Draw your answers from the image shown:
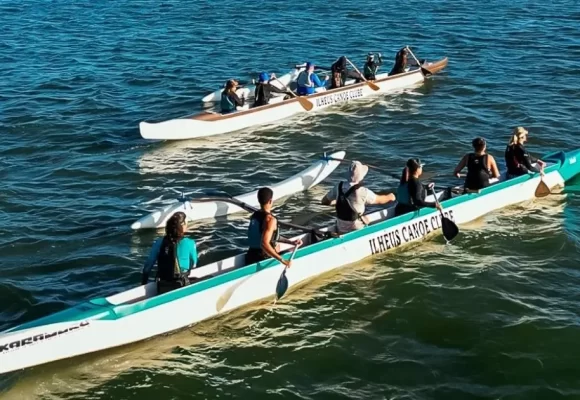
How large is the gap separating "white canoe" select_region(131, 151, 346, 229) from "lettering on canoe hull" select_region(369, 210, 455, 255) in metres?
3.27

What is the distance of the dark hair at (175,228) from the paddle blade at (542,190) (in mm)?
8432

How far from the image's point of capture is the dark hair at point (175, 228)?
420 inches

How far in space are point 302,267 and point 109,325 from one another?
339 cm

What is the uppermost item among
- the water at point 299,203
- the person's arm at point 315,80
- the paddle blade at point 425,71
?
the person's arm at point 315,80

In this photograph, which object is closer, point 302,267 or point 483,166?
point 302,267

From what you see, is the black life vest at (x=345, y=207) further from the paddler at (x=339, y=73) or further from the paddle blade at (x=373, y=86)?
the paddle blade at (x=373, y=86)

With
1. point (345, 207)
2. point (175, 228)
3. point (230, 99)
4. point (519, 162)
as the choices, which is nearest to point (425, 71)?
point (230, 99)

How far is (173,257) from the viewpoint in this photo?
10836 mm

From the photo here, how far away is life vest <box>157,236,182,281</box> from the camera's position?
35.6 ft

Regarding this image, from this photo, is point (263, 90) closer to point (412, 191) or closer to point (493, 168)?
point (493, 168)

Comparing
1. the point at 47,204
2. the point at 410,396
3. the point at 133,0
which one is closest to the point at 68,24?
the point at 133,0

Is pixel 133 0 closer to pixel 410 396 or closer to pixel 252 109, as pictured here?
pixel 252 109

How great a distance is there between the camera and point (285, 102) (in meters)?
21.5

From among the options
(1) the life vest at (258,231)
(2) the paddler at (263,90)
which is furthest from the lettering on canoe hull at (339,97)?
(1) the life vest at (258,231)
